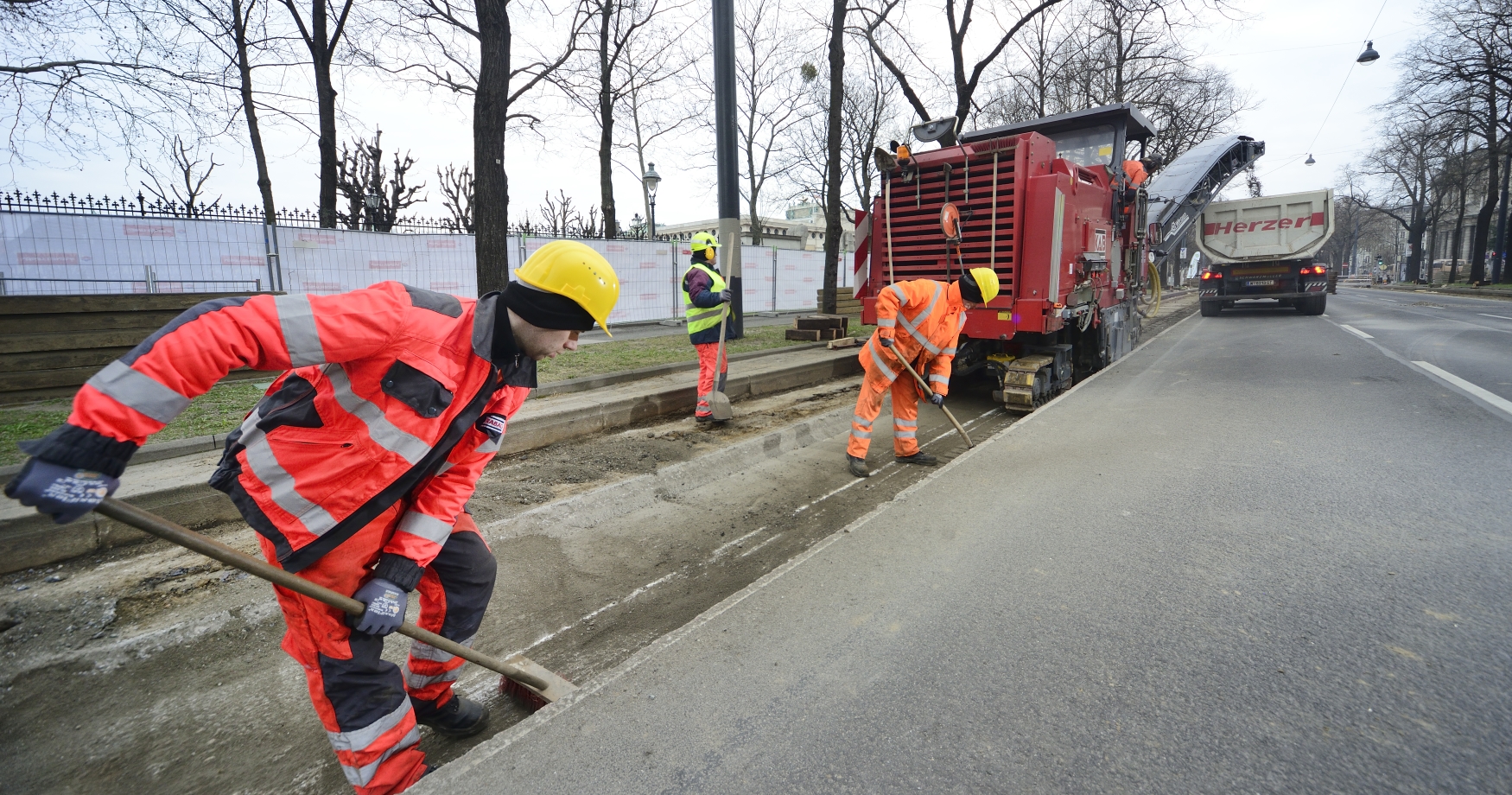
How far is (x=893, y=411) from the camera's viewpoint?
5.61 m

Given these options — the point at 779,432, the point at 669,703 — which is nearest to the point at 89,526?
the point at 669,703

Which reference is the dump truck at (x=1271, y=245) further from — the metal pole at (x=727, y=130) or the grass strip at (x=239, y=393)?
the metal pole at (x=727, y=130)

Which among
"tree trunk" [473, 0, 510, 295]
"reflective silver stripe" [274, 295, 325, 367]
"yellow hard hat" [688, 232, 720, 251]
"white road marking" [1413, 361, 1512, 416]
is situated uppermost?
"tree trunk" [473, 0, 510, 295]

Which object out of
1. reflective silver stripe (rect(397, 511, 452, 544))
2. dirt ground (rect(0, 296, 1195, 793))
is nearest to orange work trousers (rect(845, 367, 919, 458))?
dirt ground (rect(0, 296, 1195, 793))

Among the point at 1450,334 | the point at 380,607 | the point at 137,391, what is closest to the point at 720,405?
the point at 380,607

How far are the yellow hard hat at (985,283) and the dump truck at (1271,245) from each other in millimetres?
12830

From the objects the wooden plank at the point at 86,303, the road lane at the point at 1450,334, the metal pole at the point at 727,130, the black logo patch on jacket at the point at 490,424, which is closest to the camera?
the black logo patch on jacket at the point at 490,424

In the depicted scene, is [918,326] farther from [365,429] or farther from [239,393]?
[239,393]

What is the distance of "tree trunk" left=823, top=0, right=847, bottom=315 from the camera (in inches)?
522

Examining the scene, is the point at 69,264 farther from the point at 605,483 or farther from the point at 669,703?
the point at 669,703

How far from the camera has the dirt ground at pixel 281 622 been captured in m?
2.36

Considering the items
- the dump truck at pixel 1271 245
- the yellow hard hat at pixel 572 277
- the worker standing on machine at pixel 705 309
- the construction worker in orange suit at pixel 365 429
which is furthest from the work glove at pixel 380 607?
the dump truck at pixel 1271 245

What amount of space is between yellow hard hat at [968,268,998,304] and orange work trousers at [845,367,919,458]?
85 cm

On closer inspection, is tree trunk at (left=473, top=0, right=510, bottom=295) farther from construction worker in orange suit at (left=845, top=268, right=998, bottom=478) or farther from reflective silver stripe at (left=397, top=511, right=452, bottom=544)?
reflective silver stripe at (left=397, top=511, right=452, bottom=544)
